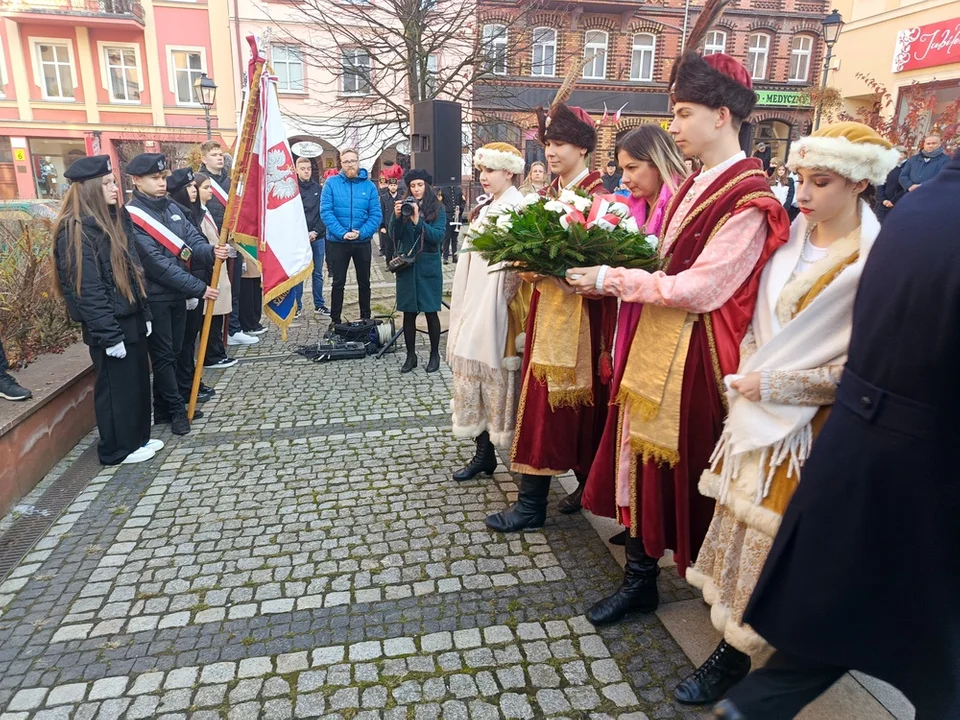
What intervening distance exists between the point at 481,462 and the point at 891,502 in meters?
2.87

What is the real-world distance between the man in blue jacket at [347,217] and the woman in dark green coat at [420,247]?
3.84ft

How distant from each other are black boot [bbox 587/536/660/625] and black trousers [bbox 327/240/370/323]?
5.45 m

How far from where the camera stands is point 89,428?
5.01 m

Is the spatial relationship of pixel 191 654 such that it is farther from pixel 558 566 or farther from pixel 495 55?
pixel 495 55

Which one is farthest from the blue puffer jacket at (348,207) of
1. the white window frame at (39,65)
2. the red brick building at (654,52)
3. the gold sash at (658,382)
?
the white window frame at (39,65)

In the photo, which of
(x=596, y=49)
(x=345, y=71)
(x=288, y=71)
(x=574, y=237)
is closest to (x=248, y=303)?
(x=574, y=237)

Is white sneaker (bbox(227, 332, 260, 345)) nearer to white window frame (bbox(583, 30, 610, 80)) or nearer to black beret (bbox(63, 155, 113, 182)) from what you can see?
black beret (bbox(63, 155, 113, 182))

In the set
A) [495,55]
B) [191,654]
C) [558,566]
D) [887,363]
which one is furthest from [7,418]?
[495,55]

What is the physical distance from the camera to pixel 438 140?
25.9 ft

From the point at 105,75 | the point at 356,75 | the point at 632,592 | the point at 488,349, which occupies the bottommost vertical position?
the point at 632,592

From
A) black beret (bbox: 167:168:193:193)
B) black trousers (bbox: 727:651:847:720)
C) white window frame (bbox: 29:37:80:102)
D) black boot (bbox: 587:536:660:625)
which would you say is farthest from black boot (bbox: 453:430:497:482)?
white window frame (bbox: 29:37:80:102)

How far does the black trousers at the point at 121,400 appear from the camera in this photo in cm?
431

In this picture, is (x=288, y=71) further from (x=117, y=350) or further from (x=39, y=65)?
(x=117, y=350)

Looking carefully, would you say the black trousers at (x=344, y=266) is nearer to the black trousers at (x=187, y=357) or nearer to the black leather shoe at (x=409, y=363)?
the black leather shoe at (x=409, y=363)
